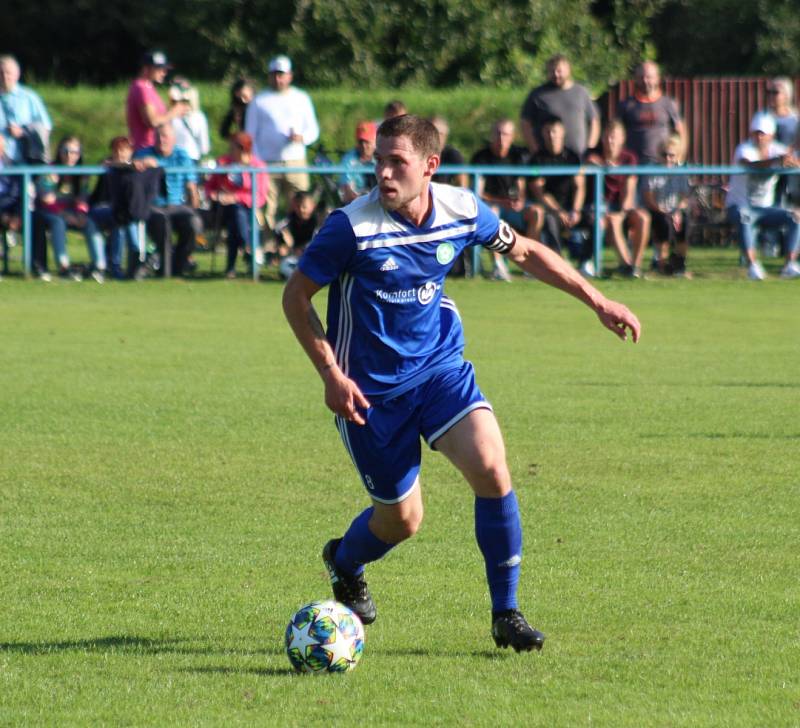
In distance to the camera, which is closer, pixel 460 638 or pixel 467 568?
pixel 460 638

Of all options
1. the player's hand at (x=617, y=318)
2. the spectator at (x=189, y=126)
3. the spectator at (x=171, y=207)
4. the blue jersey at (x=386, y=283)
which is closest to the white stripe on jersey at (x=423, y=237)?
the blue jersey at (x=386, y=283)

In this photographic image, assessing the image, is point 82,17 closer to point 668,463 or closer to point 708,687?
point 668,463

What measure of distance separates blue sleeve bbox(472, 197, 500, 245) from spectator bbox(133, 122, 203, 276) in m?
12.0

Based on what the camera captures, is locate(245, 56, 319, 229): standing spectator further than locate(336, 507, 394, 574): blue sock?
Yes

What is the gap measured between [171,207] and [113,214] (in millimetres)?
754

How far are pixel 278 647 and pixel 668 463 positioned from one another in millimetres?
3793

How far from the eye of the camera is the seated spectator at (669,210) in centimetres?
1856

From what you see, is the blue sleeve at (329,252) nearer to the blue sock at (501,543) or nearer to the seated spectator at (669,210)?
the blue sock at (501,543)

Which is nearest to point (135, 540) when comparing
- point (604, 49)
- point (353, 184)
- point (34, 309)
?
point (34, 309)

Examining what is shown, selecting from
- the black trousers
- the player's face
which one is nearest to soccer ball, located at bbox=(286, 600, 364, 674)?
the player's face

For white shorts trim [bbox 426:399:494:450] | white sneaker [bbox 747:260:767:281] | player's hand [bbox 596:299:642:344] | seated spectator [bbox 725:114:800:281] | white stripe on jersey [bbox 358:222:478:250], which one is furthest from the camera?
white sneaker [bbox 747:260:767:281]

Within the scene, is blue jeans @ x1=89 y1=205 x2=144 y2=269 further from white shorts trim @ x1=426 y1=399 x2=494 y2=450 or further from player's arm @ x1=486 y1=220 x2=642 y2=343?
white shorts trim @ x1=426 y1=399 x2=494 y2=450

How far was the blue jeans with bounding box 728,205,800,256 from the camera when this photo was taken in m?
18.5

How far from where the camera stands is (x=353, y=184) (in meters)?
18.8
